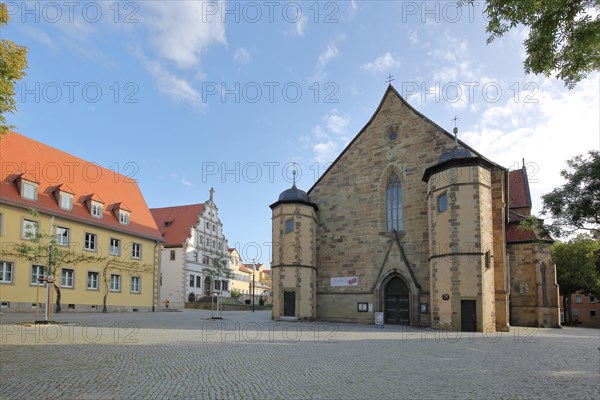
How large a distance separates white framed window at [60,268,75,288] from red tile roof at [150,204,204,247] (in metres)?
23.7

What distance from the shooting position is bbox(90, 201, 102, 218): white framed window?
117 feet

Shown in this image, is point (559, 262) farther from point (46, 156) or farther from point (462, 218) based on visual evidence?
point (46, 156)

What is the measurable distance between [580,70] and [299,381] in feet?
22.9

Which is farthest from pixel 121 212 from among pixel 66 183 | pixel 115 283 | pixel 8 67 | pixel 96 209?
pixel 8 67

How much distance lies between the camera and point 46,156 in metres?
34.9

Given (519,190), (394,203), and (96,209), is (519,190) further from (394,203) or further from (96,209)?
(96,209)

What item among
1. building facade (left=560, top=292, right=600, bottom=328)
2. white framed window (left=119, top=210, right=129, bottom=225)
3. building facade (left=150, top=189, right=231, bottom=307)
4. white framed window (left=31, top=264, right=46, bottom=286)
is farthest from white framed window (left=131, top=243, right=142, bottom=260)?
building facade (left=560, top=292, right=600, bottom=328)

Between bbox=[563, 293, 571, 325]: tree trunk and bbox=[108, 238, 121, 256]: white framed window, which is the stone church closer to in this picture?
bbox=[108, 238, 121, 256]: white framed window

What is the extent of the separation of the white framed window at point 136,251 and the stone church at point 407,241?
581 inches

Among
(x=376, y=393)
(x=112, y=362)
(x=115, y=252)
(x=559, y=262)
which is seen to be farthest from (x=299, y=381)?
(x=559, y=262)

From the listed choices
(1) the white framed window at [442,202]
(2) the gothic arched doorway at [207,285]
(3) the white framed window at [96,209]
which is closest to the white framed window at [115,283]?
(3) the white framed window at [96,209]

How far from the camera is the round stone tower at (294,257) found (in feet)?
96.5

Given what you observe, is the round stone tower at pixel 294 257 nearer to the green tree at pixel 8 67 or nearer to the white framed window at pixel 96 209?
the white framed window at pixel 96 209

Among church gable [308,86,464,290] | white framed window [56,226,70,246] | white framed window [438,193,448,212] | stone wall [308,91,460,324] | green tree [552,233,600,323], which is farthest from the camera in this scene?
green tree [552,233,600,323]
